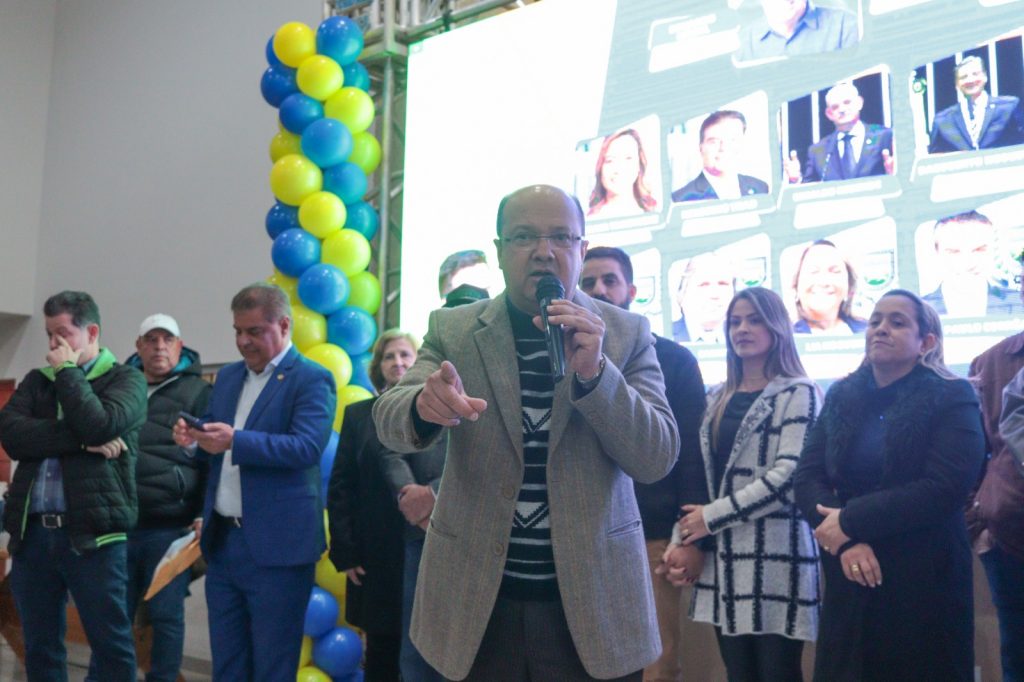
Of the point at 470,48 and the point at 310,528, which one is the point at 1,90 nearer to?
the point at 470,48

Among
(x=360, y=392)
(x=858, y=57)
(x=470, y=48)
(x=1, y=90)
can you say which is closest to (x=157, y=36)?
(x=1, y=90)

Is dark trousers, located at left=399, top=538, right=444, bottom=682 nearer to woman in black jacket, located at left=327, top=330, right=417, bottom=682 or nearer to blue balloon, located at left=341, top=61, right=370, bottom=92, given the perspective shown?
woman in black jacket, located at left=327, top=330, right=417, bottom=682

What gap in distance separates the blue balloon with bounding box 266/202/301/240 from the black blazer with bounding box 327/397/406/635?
2.02 meters

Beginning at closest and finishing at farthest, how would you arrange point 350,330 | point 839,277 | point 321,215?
point 839,277
point 350,330
point 321,215

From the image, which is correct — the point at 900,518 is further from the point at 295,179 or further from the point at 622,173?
the point at 295,179

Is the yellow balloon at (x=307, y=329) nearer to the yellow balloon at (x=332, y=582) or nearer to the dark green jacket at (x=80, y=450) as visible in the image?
the yellow balloon at (x=332, y=582)

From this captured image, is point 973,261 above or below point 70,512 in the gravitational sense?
above

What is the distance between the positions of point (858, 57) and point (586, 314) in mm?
2861

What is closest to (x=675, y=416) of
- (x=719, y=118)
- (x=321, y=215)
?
(x=719, y=118)

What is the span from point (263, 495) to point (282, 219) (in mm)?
2591

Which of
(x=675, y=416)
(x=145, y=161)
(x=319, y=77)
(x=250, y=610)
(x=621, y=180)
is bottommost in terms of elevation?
(x=250, y=610)

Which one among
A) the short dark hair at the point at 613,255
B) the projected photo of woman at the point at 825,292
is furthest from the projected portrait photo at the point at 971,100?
the short dark hair at the point at 613,255

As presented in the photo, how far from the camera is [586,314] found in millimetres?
1395

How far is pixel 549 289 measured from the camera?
4.90 ft
